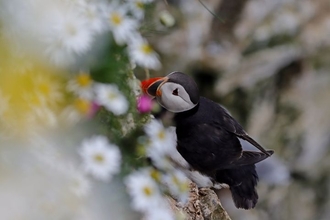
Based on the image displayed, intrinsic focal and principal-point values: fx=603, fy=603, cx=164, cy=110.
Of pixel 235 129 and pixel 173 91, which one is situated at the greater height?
pixel 173 91

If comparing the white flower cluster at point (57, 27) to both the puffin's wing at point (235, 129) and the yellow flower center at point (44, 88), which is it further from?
the puffin's wing at point (235, 129)

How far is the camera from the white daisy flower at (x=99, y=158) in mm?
835

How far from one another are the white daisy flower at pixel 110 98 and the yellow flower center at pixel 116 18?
0.11m

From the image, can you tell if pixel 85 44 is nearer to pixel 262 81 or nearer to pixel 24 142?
pixel 24 142

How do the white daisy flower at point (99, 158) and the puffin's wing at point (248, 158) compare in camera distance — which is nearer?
the white daisy flower at point (99, 158)

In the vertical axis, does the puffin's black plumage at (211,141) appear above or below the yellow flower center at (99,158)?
below

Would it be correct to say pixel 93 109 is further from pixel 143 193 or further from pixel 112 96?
pixel 143 193

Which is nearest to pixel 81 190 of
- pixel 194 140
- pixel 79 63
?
pixel 79 63

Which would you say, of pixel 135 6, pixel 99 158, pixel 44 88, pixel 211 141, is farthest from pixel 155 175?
pixel 211 141

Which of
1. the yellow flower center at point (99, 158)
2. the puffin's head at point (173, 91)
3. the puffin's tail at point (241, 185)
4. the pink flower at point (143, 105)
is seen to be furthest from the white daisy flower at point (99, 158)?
the puffin's tail at point (241, 185)

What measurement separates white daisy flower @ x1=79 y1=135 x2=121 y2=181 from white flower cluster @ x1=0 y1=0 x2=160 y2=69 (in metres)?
0.12

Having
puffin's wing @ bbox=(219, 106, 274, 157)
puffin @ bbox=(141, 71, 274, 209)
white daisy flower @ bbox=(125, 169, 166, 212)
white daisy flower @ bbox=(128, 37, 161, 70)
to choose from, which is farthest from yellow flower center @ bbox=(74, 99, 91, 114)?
puffin's wing @ bbox=(219, 106, 274, 157)

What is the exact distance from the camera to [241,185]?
212cm

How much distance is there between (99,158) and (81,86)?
12cm
